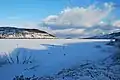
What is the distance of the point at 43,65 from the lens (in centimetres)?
2100

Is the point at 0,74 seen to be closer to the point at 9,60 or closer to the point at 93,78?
the point at 9,60

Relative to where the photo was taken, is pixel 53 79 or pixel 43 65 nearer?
pixel 53 79

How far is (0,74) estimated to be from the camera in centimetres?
1761

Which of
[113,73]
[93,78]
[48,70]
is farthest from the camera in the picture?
[48,70]

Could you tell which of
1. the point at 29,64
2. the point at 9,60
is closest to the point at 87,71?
the point at 29,64

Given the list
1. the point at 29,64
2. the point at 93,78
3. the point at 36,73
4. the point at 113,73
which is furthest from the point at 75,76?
the point at 29,64

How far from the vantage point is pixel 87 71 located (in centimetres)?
1527

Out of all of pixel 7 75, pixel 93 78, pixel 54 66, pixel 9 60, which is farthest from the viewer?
pixel 9 60

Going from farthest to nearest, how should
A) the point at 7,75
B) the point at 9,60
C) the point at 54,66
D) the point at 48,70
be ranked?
the point at 9,60
the point at 54,66
the point at 48,70
the point at 7,75

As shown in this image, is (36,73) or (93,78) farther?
(36,73)

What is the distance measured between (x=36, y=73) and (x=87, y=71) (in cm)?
422

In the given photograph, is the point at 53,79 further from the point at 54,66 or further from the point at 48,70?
the point at 54,66

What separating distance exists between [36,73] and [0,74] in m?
2.51

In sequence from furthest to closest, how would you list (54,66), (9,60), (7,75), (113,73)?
(9,60) → (54,66) → (7,75) → (113,73)
